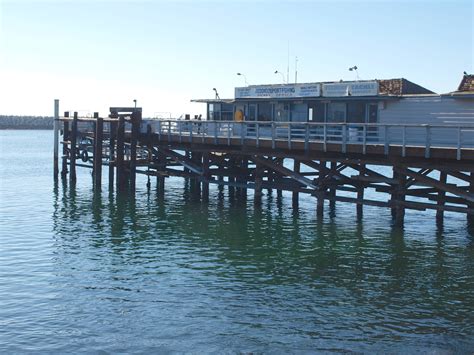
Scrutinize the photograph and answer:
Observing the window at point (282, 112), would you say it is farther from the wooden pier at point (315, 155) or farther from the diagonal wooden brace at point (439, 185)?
the diagonal wooden brace at point (439, 185)

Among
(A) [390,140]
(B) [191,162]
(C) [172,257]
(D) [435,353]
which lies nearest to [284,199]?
(B) [191,162]

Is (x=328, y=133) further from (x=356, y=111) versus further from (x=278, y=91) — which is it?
(x=278, y=91)

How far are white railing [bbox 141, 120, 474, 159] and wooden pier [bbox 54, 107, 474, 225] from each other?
0.13 feet

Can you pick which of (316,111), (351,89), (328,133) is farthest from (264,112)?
(351,89)

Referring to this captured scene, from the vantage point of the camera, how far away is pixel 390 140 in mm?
27219

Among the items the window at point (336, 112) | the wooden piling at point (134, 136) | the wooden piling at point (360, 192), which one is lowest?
the wooden piling at point (360, 192)

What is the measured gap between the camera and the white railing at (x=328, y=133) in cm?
2506

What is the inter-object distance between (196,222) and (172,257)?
7.49 meters

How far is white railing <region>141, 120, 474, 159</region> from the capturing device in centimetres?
2506

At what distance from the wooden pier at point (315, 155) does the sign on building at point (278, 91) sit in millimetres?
1619

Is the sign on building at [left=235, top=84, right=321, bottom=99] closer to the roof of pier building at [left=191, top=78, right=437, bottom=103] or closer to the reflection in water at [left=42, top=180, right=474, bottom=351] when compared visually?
the roof of pier building at [left=191, top=78, right=437, bottom=103]

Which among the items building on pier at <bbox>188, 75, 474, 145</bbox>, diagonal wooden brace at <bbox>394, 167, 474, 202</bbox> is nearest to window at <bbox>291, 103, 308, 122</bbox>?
building on pier at <bbox>188, 75, 474, 145</bbox>

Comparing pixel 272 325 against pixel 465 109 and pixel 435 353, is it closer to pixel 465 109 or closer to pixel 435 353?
pixel 435 353

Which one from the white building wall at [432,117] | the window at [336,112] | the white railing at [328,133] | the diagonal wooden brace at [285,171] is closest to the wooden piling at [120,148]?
the white railing at [328,133]
